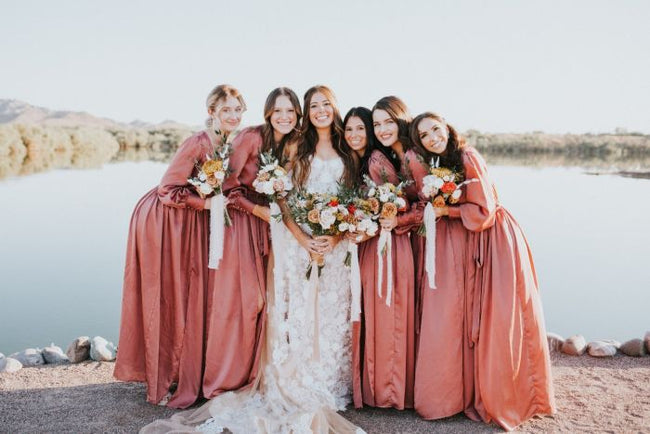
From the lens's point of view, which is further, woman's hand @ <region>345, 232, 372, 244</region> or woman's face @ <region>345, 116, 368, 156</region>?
woman's face @ <region>345, 116, 368, 156</region>

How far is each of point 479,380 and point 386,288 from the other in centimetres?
110

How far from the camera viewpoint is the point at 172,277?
540 cm

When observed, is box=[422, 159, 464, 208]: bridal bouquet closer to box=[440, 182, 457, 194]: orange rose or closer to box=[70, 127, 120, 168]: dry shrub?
box=[440, 182, 457, 194]: orange rose

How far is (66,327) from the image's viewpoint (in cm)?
885

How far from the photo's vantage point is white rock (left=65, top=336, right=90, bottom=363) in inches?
258

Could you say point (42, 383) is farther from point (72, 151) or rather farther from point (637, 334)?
point (72, 151)

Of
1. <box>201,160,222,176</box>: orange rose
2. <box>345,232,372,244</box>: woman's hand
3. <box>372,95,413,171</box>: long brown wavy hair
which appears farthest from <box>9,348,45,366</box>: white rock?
<box>372,95,413,171</box>: long brown wavy hair

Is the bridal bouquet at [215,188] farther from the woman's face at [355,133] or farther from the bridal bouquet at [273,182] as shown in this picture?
the woman's face at [355,133]

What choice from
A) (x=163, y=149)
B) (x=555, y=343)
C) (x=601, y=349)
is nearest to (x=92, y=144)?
(x=163, y=149)

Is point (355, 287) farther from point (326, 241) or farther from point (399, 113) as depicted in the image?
point (399, 113)

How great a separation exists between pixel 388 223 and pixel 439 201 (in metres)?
0.48

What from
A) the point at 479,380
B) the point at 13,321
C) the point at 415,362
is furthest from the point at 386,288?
the point at 13,321

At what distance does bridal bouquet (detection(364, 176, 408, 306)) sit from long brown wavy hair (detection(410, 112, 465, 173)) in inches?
15.0

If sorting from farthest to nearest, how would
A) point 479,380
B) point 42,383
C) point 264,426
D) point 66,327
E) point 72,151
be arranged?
1. point 72,151
2. point 66,327
3. point 42,383
4. point 479,380
5. point 264,426
